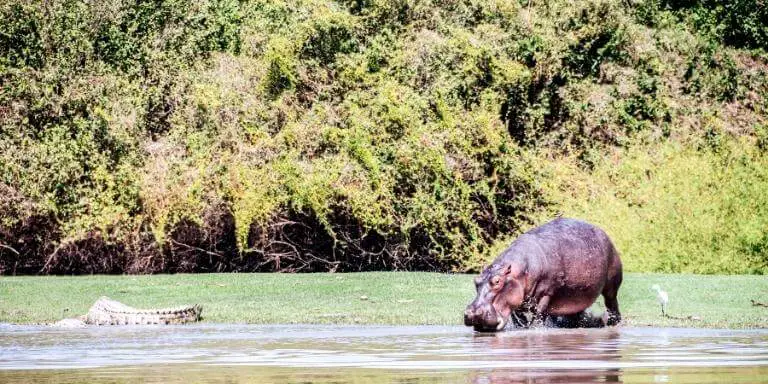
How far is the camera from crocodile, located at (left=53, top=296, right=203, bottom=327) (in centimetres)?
1650

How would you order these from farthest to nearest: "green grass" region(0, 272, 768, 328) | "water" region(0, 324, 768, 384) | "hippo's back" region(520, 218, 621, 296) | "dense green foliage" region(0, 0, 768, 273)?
"dense green foliage" region(0, 0, 768, 273), "green grass" region(0, 272, 768, 328), "hippo's back" region(520, 218, 621, 296), "water" region(0, 324, 768, 384)

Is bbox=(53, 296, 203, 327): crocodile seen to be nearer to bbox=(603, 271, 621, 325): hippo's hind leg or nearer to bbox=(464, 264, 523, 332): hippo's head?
bbox=(464, 264, 523, 332): hippo's head

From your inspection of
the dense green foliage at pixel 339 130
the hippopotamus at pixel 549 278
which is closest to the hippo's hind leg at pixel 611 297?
the hippopotamus at pixel 549 278

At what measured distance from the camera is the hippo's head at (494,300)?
1387 cm

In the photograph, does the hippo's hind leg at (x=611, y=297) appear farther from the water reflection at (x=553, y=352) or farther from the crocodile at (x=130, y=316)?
the crocodile at (x=130, y=316)

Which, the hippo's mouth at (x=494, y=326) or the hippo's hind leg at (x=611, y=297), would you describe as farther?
the hippo's hind leg at (x=611, y=297)

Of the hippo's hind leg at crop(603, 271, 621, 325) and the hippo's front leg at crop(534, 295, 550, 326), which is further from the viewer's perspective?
the hippo's hind leg at crop(603, 271, 621, 325)

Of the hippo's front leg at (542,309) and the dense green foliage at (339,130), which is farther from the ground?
the dense green foliage at (339,130)

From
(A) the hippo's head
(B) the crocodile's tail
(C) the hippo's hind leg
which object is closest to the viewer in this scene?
(A) the hippo's head

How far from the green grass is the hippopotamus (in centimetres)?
58

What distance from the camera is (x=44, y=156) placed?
92.4 ft

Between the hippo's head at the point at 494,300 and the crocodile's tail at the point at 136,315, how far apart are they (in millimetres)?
4057

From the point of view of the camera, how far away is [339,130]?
2797 centimetres

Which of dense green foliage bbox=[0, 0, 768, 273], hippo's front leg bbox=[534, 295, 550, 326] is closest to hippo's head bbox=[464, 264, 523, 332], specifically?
hippo's front leg bbox=[534, 295, 550, 326]
